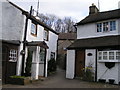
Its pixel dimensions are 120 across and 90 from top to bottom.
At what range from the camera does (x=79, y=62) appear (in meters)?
13.8

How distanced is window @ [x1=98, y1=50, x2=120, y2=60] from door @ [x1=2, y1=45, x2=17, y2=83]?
288 inches

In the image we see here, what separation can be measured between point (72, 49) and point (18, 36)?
17.1ft

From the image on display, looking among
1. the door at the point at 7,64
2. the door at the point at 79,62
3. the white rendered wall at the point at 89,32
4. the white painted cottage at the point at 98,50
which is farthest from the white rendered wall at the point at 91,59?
the door at the point at 7,64

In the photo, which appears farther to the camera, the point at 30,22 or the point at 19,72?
the point at 30,22

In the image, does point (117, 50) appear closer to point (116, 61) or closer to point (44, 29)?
point (116, 61)

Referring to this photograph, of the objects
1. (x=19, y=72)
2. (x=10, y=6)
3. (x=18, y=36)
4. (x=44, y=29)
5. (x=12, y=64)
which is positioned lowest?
(x=19, y=72)

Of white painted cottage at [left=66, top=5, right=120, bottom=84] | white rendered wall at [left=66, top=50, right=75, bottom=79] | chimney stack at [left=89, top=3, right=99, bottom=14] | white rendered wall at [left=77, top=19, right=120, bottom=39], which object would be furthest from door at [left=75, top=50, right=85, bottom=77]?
chimney stack at [left=89, top=3, right=99, bottom=14]

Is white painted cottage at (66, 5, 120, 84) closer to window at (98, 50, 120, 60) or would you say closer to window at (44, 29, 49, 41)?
window at (98, 50, 120, 60)

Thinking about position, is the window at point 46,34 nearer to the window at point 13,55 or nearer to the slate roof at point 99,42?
the slate roof at point 99,42

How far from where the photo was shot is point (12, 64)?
439 inches

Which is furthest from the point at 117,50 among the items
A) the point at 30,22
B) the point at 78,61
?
the point at 30,22

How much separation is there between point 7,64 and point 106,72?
801 cm

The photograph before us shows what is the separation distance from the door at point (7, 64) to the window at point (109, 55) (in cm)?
732

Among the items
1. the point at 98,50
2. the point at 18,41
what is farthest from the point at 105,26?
the point at 18,41
